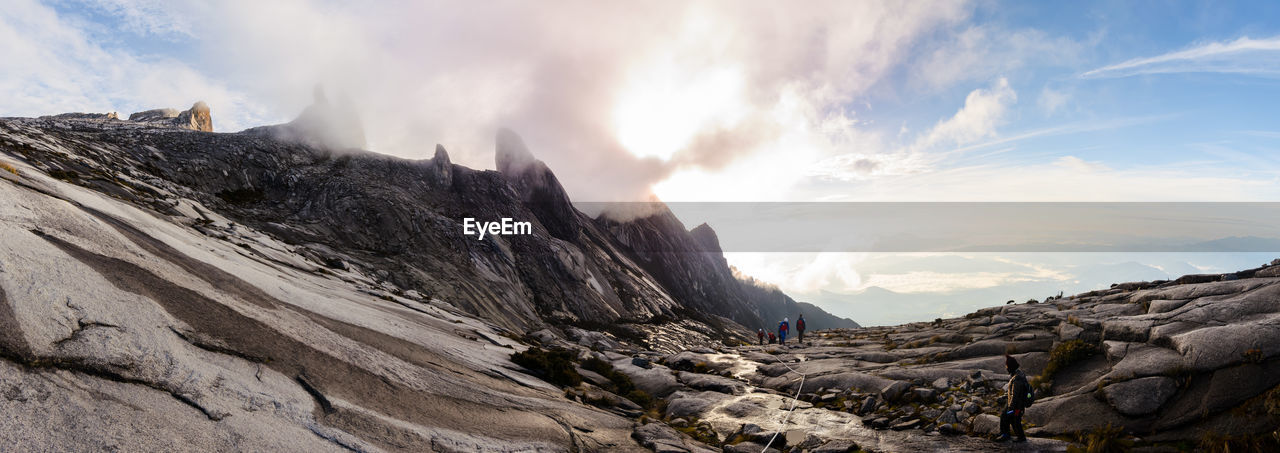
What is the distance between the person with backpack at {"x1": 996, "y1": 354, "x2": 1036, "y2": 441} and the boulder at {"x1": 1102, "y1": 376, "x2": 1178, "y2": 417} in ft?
9.29

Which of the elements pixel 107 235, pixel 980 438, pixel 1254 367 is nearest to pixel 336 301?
pixel 107 235

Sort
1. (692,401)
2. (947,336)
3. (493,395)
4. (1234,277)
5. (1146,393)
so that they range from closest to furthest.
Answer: (1146,393), (493,395), (692,401), (1234,277), (947,336)

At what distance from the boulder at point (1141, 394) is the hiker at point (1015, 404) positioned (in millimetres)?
2842

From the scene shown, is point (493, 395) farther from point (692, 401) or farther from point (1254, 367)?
point (1254, 367)

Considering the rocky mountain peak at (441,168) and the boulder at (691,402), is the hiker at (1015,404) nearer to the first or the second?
the boulder at (691,402)

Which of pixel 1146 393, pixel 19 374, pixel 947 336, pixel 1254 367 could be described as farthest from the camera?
pixel 947 336

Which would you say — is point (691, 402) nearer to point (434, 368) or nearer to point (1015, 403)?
point (434, 368)

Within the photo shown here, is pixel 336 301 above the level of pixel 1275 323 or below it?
below

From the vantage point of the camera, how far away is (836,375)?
2481cm

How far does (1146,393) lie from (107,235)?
3514 centimetres

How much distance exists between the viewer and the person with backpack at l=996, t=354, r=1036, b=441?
14.2 meters

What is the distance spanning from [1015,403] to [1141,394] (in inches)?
149

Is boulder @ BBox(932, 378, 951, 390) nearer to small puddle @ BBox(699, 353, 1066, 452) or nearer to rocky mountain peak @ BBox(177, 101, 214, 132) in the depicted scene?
small puddle @ BBox(699, 353, 1066, 452)

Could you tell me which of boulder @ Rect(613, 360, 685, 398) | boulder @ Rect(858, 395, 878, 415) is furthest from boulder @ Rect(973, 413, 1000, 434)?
boulder @ Rect(613, 360, 685, 398)
